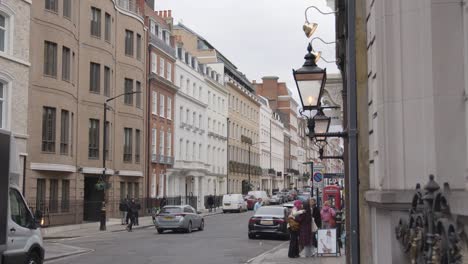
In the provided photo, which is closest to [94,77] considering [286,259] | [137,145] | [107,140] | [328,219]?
[107,140]

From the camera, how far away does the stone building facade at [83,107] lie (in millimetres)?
32719

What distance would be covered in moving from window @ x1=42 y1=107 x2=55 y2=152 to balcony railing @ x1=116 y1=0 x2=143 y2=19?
40.7 ft

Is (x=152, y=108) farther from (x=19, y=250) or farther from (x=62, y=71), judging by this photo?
(x=19, y=250)

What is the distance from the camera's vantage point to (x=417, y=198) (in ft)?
16.8

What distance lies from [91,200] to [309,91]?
107 ft

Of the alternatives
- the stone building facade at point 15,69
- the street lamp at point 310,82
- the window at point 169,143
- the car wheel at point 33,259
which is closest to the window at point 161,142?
the window at point 169,143

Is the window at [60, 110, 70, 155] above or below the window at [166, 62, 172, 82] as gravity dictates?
below

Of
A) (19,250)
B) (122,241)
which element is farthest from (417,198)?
(122,241)

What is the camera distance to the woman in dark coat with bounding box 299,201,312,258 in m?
19.4

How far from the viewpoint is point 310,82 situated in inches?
376

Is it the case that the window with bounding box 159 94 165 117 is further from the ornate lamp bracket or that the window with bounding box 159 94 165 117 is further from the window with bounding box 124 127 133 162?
the ornate lamp bracket

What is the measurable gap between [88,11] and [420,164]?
35138 mm

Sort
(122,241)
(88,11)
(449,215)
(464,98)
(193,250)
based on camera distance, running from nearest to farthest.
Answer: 1. (449,215)
2. (464,98)
3. (193,250)
4. (122,241)
5. (88,11)

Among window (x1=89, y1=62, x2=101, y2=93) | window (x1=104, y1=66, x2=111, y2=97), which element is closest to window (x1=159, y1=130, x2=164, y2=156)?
window (x1=104, y1=66, x2=111, y2=97)
